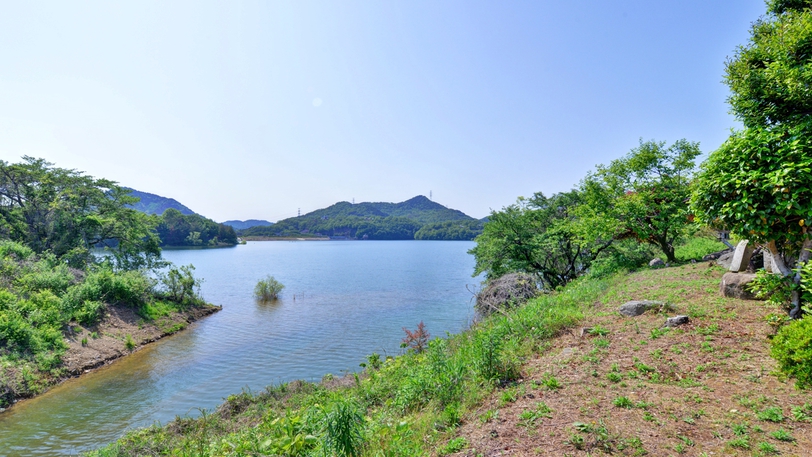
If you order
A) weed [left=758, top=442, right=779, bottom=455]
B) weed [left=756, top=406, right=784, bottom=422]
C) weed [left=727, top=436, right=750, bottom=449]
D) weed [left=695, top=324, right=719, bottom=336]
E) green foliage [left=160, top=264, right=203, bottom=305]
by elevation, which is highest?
weed [left=695, top=324, right=719, bottom=336]

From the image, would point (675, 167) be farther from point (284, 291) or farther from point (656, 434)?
point (284, 291)

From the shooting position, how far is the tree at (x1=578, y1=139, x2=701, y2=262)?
52.1 feet

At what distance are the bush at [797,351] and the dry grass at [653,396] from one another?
0.18 metres

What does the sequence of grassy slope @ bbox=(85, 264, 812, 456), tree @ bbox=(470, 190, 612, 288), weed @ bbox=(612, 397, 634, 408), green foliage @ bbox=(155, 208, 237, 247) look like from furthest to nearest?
green foliage @ bbox=(155, 208, 237, 247) < tree @ bbox=(470, 190, 612, 288) < weed @ bbox=(612, 397, 634, 408) < grassy slope @ bbox=(85, 264, 812, 456)

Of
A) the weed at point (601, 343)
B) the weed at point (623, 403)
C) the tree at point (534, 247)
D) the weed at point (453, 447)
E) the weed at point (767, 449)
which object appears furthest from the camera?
the tree at point (534, 247)

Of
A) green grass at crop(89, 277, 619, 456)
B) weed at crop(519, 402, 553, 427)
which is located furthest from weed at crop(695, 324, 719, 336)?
weed at crop(519, 402, 553, 427)

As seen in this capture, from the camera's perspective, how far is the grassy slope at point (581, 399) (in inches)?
159

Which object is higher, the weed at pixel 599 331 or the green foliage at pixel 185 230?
the green foliage at pixel 185 230

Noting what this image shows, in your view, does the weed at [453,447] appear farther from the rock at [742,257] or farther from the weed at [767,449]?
the rock at [742,257]

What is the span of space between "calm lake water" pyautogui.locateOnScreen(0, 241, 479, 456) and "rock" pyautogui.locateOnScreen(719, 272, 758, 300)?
12257 mm

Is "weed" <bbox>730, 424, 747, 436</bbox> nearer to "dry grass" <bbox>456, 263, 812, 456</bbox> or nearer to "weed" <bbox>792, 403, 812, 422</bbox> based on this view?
"dry grass" <bbox>456, 263, 812, 456</bbox>

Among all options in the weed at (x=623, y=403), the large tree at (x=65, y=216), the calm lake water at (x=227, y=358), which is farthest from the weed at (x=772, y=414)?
the large tree at (x=65, y=216)

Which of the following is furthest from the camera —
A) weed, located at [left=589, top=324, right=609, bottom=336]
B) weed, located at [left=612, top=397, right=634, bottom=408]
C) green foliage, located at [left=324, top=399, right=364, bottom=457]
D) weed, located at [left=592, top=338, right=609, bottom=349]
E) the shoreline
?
the shoreline

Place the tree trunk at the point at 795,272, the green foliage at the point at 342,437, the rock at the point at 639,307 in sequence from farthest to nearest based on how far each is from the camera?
the rock at the point at 639,307, the tree trunk at the point at 795,272, the green foliage at the point at 342,437
